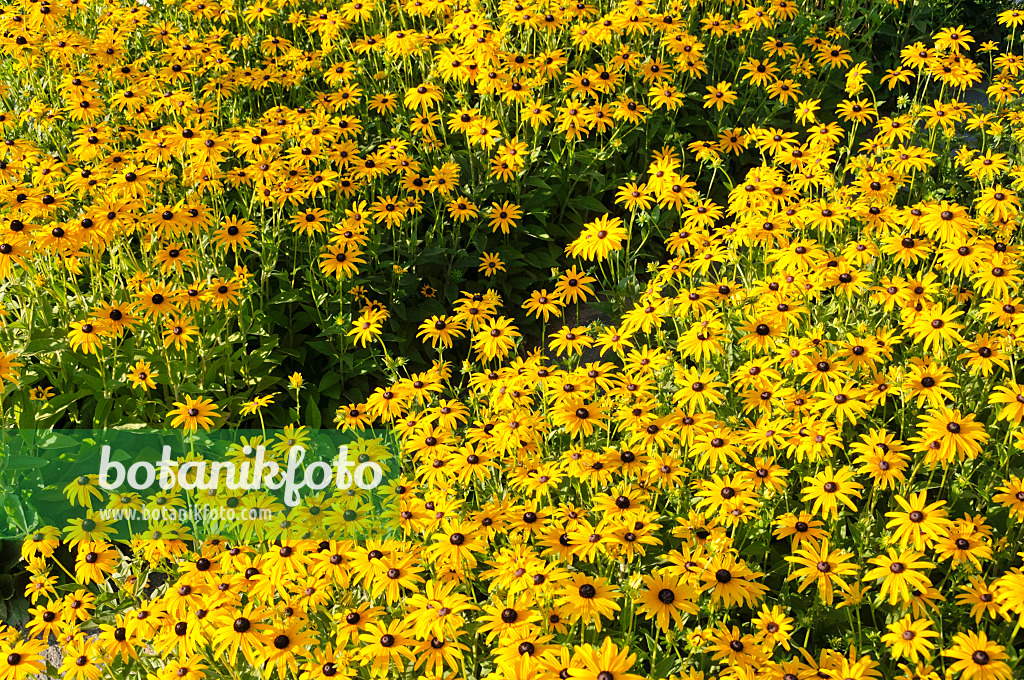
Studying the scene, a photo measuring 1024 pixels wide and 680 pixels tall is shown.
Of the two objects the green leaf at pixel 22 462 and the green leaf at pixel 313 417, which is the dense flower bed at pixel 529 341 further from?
the green leaf at pixel 22 462

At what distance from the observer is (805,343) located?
4.19 m

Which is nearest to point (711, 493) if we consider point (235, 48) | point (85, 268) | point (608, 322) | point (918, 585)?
point (918, 585)

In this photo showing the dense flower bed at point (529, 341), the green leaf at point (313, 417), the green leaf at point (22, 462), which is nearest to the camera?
the dense flower bed at point (529, 341)

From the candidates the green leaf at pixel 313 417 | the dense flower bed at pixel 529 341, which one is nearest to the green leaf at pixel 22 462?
the dense flower bed at pixel 529 341

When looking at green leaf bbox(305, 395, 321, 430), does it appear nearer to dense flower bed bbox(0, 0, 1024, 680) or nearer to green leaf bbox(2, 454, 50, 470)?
dense flower bed bbox(0, 0, 1024, 680)

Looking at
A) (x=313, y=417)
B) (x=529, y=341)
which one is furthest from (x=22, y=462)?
(x=529, y=341)

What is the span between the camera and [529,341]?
22.0ft

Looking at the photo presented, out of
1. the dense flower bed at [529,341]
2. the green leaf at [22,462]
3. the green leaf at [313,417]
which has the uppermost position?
the dense flower bed at [529,341]

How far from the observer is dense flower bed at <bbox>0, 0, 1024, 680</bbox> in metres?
3.30

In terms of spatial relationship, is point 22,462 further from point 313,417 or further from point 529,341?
point 529,341

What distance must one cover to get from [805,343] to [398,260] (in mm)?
2974

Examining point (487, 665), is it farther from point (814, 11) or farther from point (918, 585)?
point (814, 11)

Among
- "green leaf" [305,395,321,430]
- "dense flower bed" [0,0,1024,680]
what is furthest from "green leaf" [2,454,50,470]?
"green leaf" [305,395,321,430]

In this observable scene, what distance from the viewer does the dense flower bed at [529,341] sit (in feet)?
10.8
